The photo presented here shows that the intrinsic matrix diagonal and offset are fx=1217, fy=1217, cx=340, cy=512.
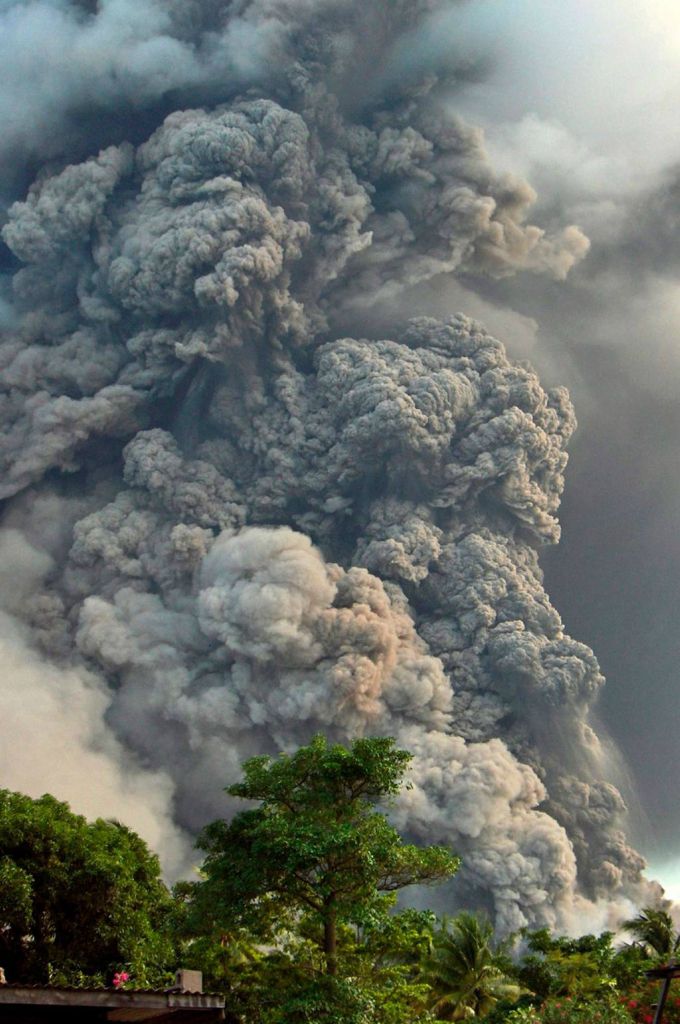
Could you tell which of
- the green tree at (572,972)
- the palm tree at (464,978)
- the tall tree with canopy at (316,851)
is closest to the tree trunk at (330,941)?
the tall tree with canopy at (316,851)

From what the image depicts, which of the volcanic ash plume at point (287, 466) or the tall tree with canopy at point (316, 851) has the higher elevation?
the volcanic ash plume at point (287, 466)

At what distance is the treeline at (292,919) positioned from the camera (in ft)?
55.3

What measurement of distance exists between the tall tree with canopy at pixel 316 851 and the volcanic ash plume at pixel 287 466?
86.1ft

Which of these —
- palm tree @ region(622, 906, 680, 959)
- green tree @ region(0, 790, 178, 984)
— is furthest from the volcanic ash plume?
green tree @ region(0, 790, 178, 984)

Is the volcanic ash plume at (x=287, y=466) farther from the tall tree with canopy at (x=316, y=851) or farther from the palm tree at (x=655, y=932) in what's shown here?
the tall tree with canopy at (x=316, y=851)

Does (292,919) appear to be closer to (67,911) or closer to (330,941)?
(330,941)

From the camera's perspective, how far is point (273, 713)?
4612 centimetres

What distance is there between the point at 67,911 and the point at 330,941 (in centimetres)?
703

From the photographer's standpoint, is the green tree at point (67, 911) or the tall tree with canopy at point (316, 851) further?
the green tree at point (67, 911)

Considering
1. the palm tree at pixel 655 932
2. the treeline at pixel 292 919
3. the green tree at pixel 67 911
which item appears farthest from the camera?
the palm tree at pixel 655 932

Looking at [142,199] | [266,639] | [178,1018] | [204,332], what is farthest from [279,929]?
[142,199]

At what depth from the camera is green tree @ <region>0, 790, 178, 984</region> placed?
2130cm

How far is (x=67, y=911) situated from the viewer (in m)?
22.2

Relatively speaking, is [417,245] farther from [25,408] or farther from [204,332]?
[25,408]
